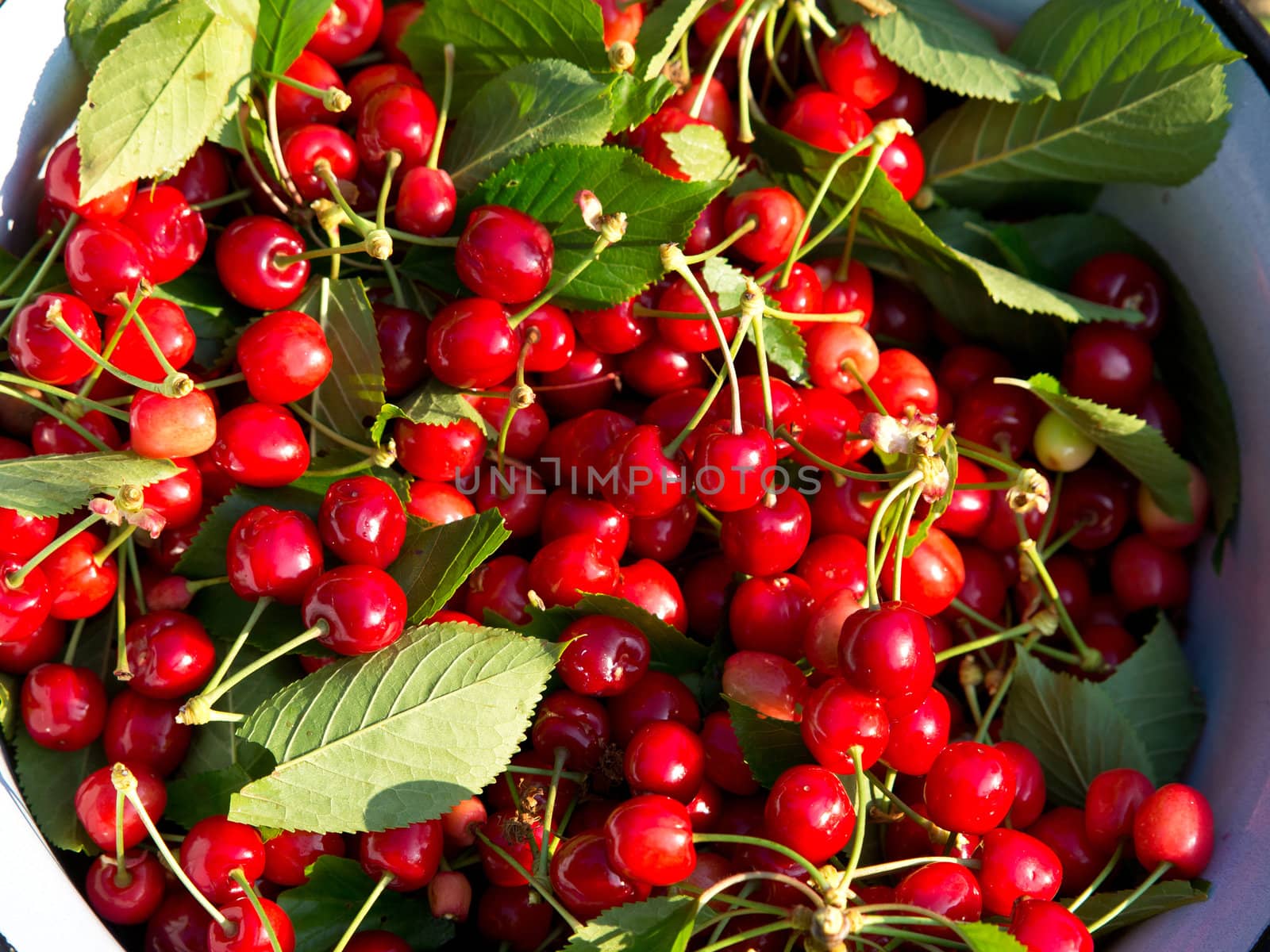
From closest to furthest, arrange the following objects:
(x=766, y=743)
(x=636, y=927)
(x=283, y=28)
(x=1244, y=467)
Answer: (x=636, y=927), (x=766, y=743), (x=283, y=28), (x=1244, y=467)

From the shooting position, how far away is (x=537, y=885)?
0.97 metres

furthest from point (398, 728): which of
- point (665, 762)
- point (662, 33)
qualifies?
point (662, 33)

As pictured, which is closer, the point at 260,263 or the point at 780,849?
the point at 780,849

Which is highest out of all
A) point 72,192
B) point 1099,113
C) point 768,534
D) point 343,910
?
point 1099,113

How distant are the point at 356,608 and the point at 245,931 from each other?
0.29 meters

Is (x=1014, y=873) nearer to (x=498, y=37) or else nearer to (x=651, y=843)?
(x=651, y=843)

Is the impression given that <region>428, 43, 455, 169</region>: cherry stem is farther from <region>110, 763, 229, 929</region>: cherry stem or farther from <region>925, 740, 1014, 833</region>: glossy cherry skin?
<region>925, 740, 1014, 833</region>: glossy cherry skin

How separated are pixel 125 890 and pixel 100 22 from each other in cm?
84

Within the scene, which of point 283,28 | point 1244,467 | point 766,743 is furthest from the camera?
point 1244,467

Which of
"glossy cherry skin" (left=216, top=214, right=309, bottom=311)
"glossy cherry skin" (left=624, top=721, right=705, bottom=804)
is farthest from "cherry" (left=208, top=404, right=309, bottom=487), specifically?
"glossy cherry skin" (left=624, top=721, right=705, bottom=804)

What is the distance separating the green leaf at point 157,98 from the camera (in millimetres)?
1037

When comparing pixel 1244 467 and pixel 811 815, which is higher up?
pixel 1244 467

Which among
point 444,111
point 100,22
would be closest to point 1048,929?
point 444,111

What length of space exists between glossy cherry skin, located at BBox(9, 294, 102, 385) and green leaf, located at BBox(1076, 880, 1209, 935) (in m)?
1.09
